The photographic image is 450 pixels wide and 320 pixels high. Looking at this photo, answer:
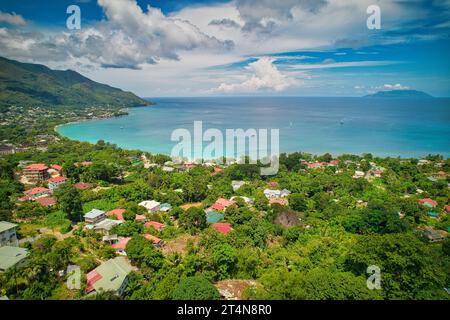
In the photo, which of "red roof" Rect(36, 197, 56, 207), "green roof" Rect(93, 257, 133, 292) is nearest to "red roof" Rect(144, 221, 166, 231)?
"green roof" Rect(93, 257, 133, 292)

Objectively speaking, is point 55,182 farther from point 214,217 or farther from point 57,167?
point 214,217

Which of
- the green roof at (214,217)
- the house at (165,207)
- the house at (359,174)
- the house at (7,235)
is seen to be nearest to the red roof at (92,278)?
the house at (7,235)

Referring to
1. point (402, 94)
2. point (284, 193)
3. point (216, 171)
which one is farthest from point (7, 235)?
point (402, 94)

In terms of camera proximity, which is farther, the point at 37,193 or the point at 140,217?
the point at 37,193

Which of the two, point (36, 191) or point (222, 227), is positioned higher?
point (36, 191)

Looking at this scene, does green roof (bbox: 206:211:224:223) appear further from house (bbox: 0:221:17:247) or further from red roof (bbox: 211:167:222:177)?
house (bbox: 0:221:17:247)

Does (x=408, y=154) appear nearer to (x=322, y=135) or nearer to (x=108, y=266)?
(x=322, y=135)

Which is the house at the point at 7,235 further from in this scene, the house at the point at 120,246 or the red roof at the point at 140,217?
the red roof at the point at 140,217
